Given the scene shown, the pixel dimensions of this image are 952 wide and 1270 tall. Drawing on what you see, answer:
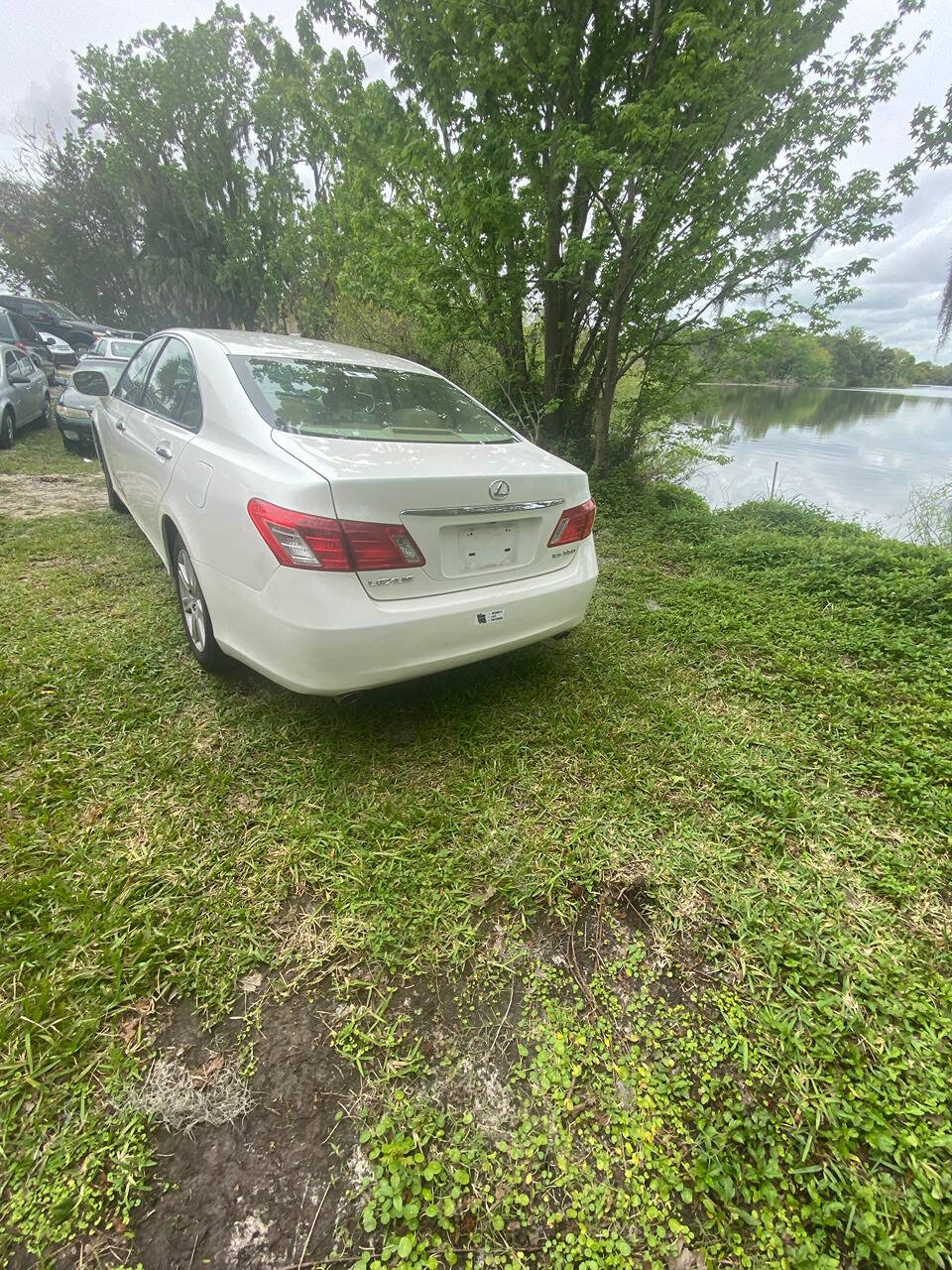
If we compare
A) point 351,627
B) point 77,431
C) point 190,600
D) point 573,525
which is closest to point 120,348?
point 77,431

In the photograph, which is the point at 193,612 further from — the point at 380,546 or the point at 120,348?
the point at 120,348

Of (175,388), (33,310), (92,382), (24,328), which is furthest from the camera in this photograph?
(33,310)

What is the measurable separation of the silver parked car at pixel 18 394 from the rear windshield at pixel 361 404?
7.01 metres

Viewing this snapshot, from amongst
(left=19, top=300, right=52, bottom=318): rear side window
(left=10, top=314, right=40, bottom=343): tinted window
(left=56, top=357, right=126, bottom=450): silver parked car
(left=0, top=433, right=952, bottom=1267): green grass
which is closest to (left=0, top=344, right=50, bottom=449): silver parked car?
(left=56, top=357, right=126, bottom=450): silver parked car

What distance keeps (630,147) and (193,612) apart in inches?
214

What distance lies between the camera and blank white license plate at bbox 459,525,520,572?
2.01 metres

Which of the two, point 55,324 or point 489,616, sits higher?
point 55,324

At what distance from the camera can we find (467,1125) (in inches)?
45.1

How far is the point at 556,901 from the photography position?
1641 mm

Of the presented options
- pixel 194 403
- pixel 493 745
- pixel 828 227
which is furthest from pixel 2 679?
pixel 828 227

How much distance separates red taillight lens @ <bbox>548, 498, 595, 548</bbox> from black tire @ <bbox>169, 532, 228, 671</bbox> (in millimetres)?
1503

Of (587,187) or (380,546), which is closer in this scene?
(380,546)

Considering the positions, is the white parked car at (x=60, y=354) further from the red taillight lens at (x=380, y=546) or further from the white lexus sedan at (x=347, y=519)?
the red taillight lens at (x=380, y=546)

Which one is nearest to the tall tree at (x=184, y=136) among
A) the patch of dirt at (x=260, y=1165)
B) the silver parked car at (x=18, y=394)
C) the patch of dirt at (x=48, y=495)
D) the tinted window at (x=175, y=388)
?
the silver parked car at (x=18, y=394)
